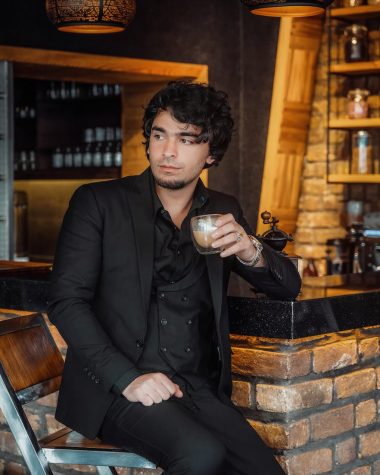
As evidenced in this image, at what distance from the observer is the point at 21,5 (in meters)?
5.65

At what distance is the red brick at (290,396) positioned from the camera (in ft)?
9.59

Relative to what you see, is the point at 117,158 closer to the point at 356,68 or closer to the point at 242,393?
the point at 356,68

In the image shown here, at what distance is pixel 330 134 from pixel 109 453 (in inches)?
174

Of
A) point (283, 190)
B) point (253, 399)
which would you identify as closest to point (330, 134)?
point (283, 190)

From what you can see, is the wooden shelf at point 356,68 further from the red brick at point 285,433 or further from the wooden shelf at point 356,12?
the red brick at point 285,433

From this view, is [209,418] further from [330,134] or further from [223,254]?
[330,134]

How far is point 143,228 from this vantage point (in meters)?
2.70

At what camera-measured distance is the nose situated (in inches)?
107

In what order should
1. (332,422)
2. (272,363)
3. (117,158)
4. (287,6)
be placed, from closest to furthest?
1. (272,363)
2. (332,422)
3. (287,6)
4. (117,158)

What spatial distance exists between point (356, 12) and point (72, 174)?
3076 mm

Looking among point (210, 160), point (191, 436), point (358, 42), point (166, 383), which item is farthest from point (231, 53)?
point (191, 436)

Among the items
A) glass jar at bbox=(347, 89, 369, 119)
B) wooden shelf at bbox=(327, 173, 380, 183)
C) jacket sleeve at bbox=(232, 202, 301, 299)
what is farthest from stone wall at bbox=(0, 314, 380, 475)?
glass jar at bbox=(347, 89, 369, 119)

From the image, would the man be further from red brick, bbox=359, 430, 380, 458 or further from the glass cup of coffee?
red brick, bbox=359, 430, 380, 458

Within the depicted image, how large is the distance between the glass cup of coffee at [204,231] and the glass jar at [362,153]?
3885 millimetres
